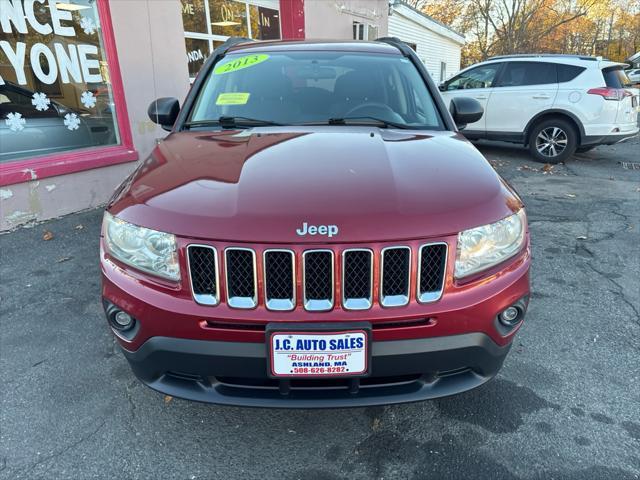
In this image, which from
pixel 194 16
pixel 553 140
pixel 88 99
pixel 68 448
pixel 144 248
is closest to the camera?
pixel 144 248

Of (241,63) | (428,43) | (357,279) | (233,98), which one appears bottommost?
(357,279)

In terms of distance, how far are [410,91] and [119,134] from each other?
421cm

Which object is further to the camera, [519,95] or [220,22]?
[519,95]

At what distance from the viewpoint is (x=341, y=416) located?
2.21 meters

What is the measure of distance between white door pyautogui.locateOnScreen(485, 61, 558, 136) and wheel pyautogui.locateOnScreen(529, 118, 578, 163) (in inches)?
10.8

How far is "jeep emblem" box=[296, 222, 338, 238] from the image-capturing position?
5.23 feet

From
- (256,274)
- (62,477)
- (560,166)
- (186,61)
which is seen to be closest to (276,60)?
(256,274)

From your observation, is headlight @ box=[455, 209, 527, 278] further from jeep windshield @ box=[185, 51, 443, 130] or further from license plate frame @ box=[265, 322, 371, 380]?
jeep windshield @ box=[185, 51, 443, 130]

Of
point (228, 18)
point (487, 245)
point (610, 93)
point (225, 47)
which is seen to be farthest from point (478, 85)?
point (487, 245)

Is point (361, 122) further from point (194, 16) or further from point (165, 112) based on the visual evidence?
point (194, 16)

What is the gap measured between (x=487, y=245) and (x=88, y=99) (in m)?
5.40

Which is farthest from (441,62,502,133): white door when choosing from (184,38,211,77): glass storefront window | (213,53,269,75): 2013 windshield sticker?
(213,53,269,75): 2013 windshield sticker

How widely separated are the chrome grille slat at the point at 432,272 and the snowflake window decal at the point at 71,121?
5.21 m

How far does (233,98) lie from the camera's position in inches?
115
